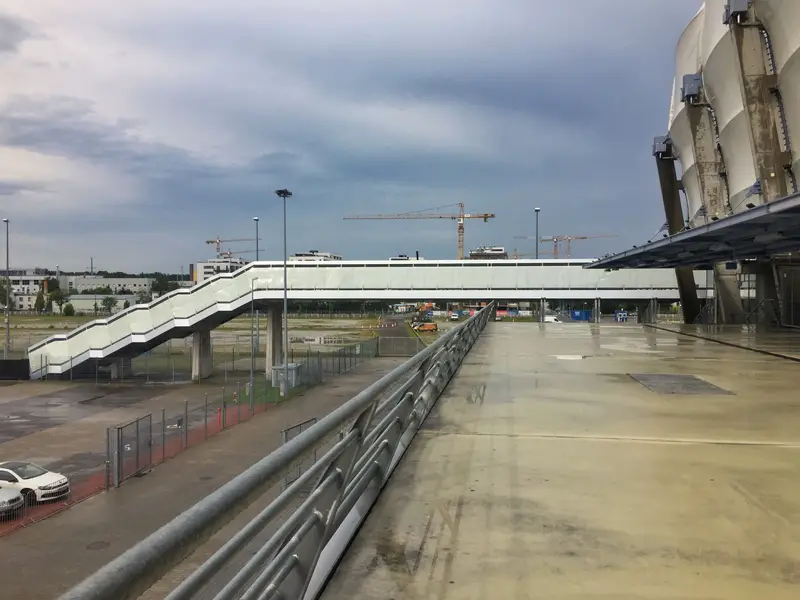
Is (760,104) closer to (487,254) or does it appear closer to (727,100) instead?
(727,100)

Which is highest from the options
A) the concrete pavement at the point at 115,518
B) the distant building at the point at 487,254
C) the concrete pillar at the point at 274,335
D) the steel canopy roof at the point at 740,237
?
the distant building at the point at 487,254

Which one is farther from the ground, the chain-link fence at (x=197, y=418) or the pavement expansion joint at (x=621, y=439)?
the pavement expansion joint at (x=621, y=439)

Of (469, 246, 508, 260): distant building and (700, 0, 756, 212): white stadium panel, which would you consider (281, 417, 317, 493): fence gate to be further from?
(469, 246, 508, 260): distant building

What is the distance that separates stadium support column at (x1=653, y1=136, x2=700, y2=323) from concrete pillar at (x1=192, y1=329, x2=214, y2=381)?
107 ft

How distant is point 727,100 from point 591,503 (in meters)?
38.4

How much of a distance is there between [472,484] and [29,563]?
12323mm

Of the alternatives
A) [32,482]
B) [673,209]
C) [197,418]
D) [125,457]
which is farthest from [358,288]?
[32,482]

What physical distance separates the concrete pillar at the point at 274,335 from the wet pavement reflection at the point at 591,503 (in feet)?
129

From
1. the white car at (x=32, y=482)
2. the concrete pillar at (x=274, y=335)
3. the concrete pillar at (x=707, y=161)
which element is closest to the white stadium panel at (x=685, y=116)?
the concrete pillar at (x=707, y=161)

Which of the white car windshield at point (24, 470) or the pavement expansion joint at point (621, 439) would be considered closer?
the pavement expansion joint at point (621, 439)

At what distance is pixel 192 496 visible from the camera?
17344mm

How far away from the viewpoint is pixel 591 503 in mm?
4441

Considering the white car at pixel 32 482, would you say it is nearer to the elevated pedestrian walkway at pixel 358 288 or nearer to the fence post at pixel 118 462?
the fence post at pixel 118 462

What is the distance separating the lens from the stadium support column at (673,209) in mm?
39625
